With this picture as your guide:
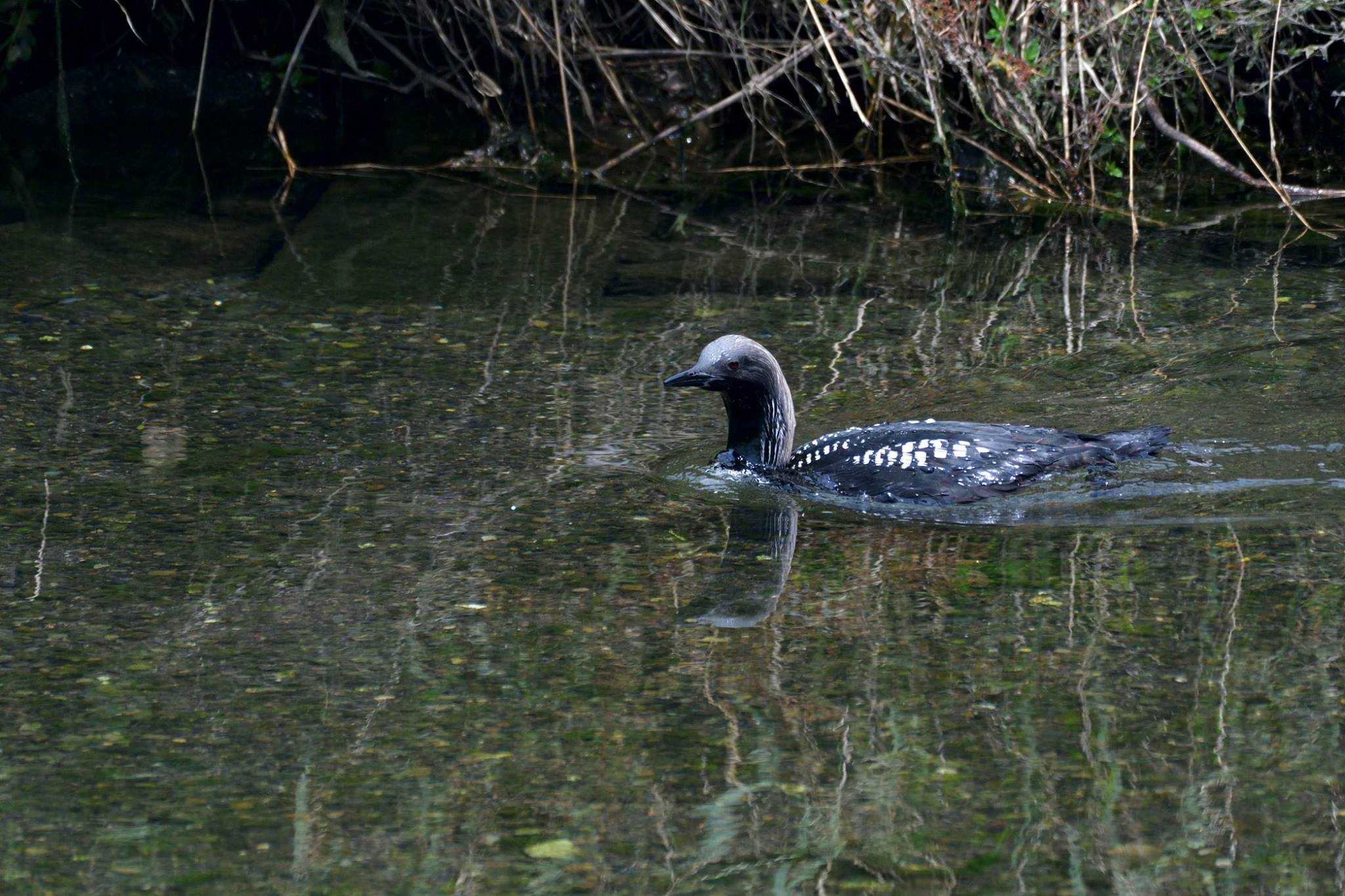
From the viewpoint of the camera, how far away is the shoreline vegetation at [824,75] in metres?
10.1

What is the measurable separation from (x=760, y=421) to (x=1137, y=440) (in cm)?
145

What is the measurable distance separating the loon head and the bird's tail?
124 cm

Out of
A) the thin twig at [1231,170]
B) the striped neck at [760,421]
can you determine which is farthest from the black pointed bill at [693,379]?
the thin twig at [1231,170]

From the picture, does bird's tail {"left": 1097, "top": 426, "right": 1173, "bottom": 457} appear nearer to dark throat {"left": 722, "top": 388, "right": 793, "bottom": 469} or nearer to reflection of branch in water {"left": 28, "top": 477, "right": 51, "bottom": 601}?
dark throat {"left": 722, "top": 388, "right": 793, "bottom": 469}

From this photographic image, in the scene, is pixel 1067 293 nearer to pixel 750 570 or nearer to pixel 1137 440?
pixel 1137 440

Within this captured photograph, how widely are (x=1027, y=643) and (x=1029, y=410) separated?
2.44 metres

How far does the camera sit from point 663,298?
8805mm

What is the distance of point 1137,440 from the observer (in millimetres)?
6547

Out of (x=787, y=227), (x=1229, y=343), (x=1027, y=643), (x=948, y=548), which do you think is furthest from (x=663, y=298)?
(x=1027, y=643)

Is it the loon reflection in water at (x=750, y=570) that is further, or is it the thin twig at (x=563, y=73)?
the thin twig at (x=563, y=73)

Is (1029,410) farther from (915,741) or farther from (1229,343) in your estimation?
(915,741)

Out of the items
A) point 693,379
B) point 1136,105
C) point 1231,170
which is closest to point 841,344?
point 693,379

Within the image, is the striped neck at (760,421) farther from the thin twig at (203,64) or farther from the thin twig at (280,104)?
the thin twig at (203,64)

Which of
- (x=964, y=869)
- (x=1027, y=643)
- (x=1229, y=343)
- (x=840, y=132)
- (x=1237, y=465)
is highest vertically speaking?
(x=840, y=132)
